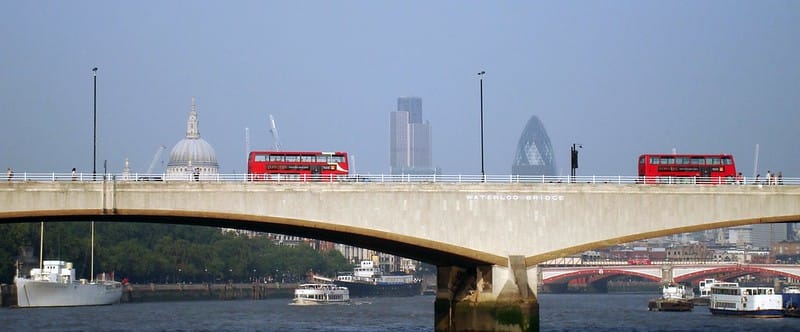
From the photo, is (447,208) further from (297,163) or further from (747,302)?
(747,302)

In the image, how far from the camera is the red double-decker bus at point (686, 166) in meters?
113

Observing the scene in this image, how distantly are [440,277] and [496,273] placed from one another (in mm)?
11873

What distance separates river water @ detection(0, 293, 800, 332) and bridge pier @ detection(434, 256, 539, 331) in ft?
77.1

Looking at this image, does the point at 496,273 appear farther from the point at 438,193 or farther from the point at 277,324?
the point at 277,324

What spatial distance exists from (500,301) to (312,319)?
55900mm

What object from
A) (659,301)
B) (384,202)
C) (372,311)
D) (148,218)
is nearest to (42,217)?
(148,218)

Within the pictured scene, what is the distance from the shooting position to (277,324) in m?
139

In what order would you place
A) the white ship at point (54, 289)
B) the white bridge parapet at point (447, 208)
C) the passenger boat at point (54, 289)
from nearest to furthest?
the white bridge parapet at point (447, 208)
the white ship at point (54, 289)
the passenger boat at point (54, 289)

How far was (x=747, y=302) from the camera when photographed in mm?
156750

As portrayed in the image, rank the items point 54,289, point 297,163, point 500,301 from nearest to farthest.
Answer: point 500,301 < point 297,163 < point 54,289

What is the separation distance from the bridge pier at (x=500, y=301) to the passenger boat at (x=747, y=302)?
61.3m

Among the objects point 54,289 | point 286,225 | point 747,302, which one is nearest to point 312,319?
point 747,302

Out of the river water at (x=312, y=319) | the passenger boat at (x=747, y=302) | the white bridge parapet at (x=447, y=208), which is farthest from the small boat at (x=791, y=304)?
the white bridge parapet at (x=447, y=208)

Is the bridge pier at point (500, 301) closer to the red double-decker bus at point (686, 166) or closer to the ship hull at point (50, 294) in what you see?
the red double-decker bus at point (686, 166)
